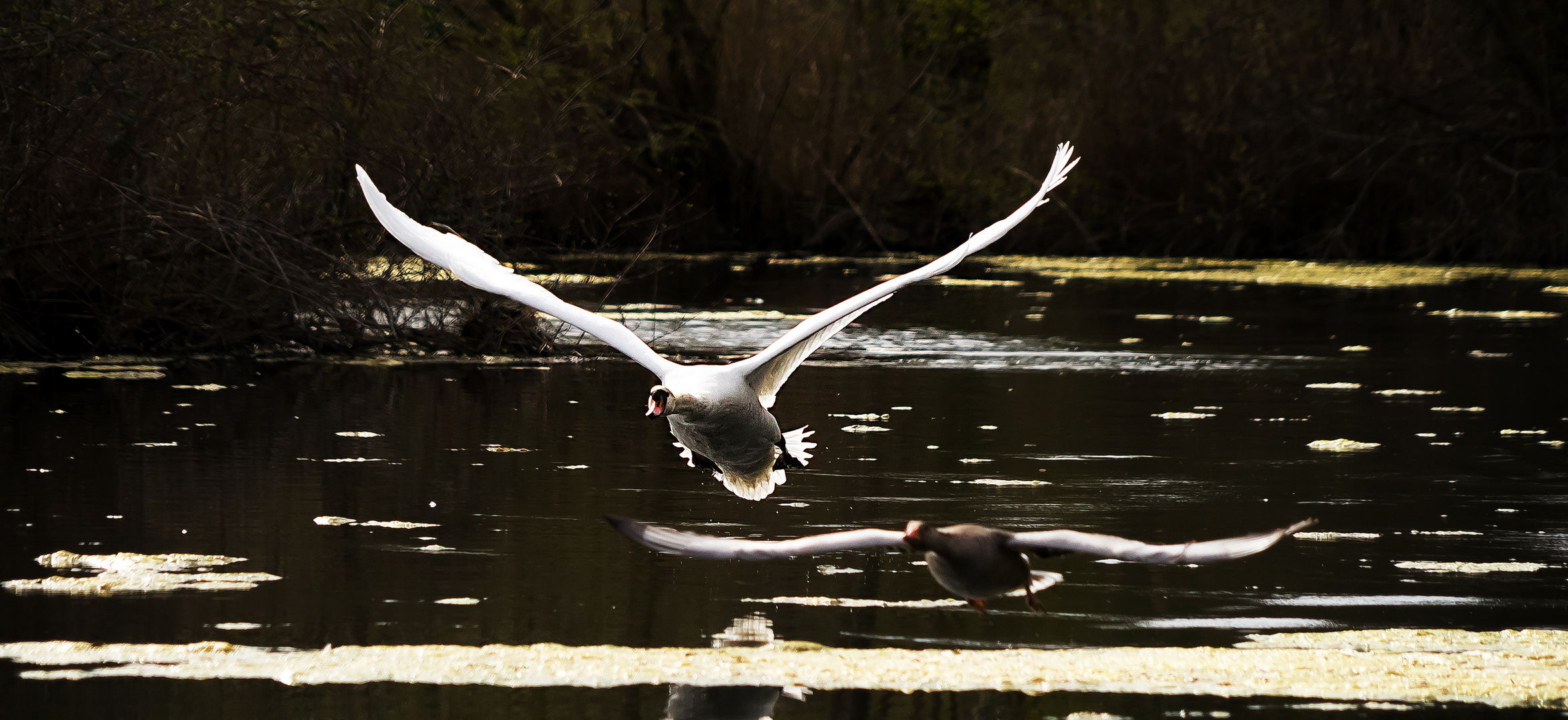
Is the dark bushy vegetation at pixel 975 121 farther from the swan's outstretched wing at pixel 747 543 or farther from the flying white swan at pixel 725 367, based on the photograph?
the swan's outstretched wing at pixel 747 543

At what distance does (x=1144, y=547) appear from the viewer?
238 inches

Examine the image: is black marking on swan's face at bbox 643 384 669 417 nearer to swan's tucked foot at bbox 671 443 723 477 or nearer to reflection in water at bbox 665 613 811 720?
swan's tucked foot at bbox 671 443 723 477

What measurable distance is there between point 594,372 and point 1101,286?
1333cm

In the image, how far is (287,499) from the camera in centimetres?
919

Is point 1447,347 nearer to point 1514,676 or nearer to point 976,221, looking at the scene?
point 1514,676

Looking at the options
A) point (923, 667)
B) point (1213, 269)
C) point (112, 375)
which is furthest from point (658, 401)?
point (1213, 269)

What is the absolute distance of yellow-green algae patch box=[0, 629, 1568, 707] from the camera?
603 cm

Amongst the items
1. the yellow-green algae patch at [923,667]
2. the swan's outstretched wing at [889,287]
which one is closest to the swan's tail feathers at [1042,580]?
the yellow-green algae patch at [923,667]

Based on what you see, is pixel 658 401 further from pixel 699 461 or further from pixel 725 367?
pixel 699 461

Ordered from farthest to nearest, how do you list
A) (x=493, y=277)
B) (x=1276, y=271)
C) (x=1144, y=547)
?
1. (x=1276, y=271)
2. (x=493, y=277)
3. (x=1144, y=547)

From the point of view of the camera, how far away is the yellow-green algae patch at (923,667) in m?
6.03

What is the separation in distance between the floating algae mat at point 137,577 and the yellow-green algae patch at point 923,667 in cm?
85

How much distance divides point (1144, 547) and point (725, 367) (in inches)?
108

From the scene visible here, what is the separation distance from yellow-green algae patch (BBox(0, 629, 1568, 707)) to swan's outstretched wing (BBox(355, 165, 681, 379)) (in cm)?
209
